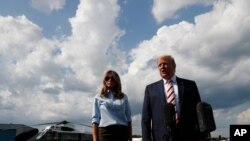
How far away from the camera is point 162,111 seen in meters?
5.17

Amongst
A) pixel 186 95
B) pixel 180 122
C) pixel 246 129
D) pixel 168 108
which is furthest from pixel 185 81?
pixel 246 129

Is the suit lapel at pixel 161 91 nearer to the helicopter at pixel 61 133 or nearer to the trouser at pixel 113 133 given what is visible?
the trouser at pixel 113 133

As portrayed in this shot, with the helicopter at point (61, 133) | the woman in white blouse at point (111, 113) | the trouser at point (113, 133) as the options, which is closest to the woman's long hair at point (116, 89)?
the woman in white blouse at point (111, 113)

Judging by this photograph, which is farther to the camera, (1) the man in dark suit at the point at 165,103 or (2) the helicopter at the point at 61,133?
(2) the helicopter at the point at 61,133

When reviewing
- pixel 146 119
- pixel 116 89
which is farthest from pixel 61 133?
pixel 146 119

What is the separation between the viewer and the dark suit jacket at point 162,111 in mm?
4945

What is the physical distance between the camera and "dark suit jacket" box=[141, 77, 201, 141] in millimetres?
4945

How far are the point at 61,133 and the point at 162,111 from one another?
25497 millimetres

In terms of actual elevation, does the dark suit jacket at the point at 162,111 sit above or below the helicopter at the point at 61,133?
below

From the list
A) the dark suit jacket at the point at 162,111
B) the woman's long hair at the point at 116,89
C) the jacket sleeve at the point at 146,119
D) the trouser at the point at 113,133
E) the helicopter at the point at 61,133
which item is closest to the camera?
the dark suit jacket at the point at 162,111

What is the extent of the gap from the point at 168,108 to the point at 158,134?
854mm

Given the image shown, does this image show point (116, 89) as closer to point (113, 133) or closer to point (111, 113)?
point (111, 113)

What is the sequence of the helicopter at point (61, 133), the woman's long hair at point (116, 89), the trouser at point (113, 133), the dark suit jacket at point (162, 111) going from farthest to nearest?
the helicopter at point (61, 133)
the woman's long hair at point (116, 89)
the trouser at point (113, 133)
the dark suit jacket at point (162, 111)

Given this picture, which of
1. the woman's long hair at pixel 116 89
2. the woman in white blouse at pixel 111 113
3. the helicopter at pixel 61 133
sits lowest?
the woman in white blouse at pixel 111 113
